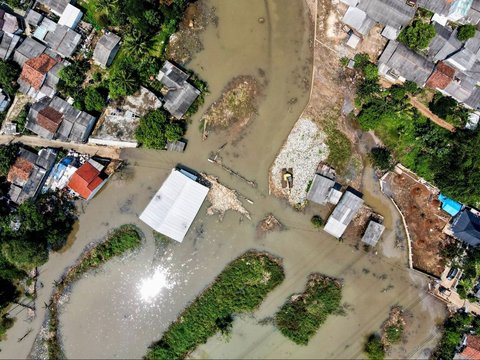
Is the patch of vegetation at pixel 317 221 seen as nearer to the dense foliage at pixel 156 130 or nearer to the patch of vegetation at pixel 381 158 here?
the patch of vegetation at pixel 381 158

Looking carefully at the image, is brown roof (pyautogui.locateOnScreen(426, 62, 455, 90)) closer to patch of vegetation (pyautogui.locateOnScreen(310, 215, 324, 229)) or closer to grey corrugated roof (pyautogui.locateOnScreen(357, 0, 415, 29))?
grey corrugated roof (pyautogui.locateOnScreen(357, 0, 415, 29))

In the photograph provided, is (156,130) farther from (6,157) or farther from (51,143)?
(6,157)

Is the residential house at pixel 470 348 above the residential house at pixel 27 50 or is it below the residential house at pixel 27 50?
below

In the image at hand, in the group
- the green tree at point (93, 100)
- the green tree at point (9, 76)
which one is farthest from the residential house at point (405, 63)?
the green tree at point (9, 76)

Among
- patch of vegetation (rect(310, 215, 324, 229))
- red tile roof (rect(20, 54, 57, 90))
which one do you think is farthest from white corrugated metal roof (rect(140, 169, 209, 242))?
red tile roof (rect(20, 54, 57, 90))

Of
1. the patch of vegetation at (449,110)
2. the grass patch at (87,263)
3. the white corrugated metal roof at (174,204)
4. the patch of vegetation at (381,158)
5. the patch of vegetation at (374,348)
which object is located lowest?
the grass patch at (87,263)

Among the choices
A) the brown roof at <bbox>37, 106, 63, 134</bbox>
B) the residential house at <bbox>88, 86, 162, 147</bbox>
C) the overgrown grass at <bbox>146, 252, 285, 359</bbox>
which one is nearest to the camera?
the brown roof at <bbox>37, 106, 63, 134</bbox>

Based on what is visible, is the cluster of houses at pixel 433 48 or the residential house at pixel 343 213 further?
the residential house at pixel 343 213
